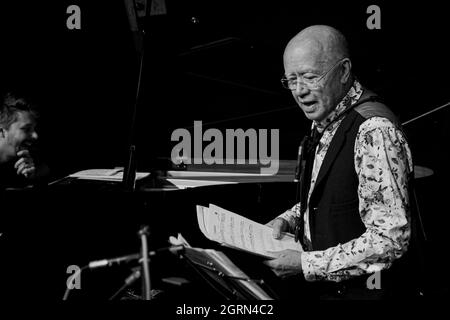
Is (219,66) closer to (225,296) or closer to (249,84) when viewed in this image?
(249,84)

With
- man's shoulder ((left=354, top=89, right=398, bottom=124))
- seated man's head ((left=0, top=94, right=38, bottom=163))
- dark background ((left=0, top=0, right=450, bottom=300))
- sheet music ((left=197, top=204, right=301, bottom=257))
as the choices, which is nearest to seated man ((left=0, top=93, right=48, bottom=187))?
seated man's head ((left=0, top=94, right=38, bottom=163))

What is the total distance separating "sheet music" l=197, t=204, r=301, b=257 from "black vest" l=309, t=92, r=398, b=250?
180mm

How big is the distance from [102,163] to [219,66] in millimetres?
1004

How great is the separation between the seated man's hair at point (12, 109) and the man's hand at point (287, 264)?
1.45 metres

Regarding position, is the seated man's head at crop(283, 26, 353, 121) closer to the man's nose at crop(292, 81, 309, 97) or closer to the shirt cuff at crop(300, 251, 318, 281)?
the man's nose at crop(292, 81, 309, 97)

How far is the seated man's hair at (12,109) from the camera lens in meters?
2.44

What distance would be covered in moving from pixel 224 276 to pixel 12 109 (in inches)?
62.2

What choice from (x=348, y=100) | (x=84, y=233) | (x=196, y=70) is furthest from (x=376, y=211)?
(x=196, y=70)

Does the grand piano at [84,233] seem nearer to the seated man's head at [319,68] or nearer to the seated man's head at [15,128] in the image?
the seated man's head at [15,128]

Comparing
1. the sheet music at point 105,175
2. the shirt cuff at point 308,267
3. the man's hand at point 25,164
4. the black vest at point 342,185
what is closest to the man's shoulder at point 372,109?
the black vest at point 342,185

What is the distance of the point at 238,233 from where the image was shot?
1.77m

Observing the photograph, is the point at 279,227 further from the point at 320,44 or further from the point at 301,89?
the point at 320,44

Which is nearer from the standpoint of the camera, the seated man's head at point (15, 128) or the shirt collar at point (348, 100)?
the shirt collar at point (348, 100)
